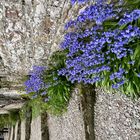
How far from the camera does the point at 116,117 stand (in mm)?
3271

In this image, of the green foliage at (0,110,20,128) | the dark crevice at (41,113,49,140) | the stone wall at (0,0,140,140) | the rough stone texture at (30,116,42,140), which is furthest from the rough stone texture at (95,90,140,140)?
the green foliage at (0,110,20,128)

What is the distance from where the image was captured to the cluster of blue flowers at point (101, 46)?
2435 millimetres

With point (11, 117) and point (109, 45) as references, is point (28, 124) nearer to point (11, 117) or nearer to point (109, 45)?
point (11, 117)

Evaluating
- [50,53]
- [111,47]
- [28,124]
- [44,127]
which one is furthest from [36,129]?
[111,47]

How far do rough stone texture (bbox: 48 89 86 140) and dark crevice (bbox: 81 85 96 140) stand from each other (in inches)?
3.9

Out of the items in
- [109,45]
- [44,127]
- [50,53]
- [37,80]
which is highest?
[50,53]

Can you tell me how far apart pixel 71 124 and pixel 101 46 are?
2.11 metres

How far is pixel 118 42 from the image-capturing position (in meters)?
2.44

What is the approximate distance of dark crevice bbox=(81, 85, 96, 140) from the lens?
3727mm

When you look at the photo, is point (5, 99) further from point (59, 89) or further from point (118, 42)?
point (118, 42)

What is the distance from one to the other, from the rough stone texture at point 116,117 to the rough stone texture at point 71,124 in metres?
0.41

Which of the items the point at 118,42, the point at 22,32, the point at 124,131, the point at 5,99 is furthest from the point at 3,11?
the point at 5,99

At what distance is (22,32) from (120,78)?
1667mm

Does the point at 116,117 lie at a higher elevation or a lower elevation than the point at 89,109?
lower
